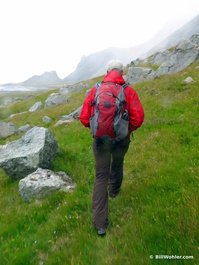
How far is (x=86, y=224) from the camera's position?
4336 millimetres

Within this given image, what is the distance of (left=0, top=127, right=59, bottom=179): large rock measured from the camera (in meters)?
7.74

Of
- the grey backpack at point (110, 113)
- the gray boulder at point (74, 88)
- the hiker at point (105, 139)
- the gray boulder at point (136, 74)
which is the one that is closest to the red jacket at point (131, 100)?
the hiker at point (105, 139)

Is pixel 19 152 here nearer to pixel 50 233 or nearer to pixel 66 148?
pixel 66 148

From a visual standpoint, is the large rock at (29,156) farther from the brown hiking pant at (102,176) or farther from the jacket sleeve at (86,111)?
the brown hiking pant at (102,176)

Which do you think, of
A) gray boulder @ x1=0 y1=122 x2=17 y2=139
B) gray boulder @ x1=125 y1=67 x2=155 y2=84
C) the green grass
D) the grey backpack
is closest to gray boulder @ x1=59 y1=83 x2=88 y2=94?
gray boulder @ x1=125 y1=67 x2=155 y2=84

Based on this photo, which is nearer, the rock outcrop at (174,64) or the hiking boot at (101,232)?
the hiking boot at (101,232)

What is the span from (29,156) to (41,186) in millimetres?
1983

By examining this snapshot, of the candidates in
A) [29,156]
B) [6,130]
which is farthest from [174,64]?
[29,156]

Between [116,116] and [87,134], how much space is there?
733cm

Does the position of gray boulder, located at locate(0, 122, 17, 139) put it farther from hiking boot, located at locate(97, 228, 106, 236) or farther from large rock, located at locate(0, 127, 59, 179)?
hiking boot, located at locate(97, 228, 106, 236)

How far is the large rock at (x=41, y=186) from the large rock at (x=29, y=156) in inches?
43.4

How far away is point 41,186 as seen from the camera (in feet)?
20.3

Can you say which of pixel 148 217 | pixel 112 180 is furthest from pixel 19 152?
pixel 148 217

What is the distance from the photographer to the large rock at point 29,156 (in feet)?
25.4
